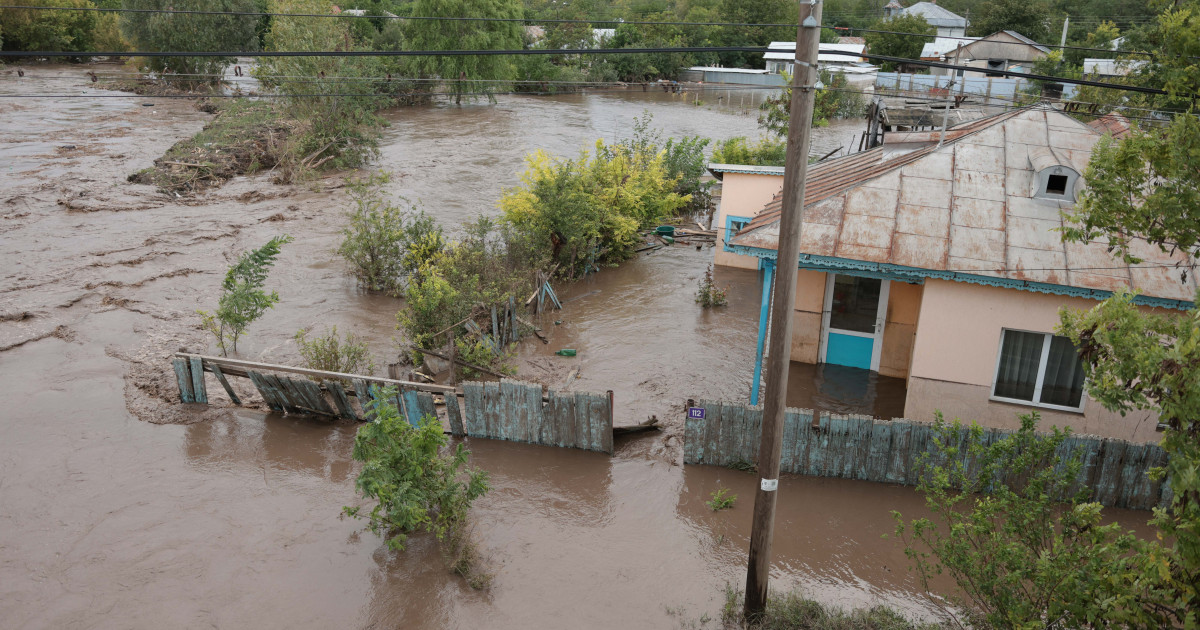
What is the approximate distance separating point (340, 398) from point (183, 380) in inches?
99.6

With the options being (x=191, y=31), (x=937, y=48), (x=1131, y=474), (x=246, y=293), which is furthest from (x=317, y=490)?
(x=937, y=48)

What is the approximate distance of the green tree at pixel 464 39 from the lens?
39406 millimetres

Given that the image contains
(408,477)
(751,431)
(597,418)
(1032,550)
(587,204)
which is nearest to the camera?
(1032,550)

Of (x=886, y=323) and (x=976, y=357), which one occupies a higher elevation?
(x=976, y=357)

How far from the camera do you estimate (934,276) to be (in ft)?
30.6

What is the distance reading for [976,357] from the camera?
9.66 metres

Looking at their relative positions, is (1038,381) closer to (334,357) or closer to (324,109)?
(334,357)

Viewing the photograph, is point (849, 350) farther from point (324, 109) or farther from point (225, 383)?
point (324, 109)

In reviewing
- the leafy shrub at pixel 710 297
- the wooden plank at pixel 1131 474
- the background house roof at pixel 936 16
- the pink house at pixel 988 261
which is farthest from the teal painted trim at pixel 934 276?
the background house roof at pixel 936 16

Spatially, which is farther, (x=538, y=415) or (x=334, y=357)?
(x=334, y=357)

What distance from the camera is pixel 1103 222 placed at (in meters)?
5.47

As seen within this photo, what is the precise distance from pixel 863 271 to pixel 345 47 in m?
29.5

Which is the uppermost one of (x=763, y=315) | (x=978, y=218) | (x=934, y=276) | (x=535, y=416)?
(x=978, y=218)

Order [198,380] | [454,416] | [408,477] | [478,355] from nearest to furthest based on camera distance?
[408,477] → [454,416] → [198,380] → [478,355]
